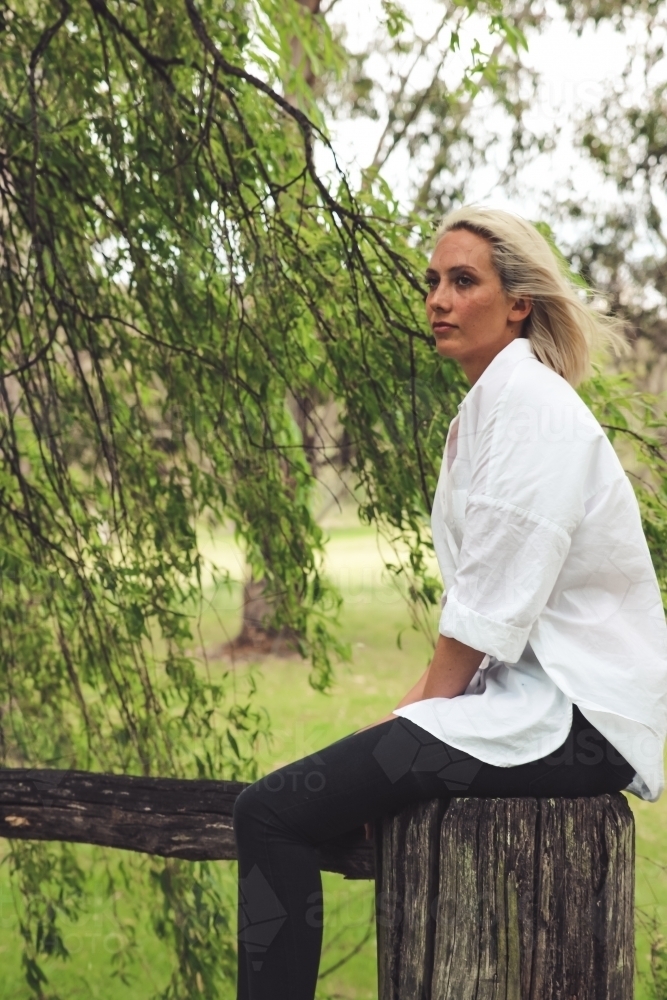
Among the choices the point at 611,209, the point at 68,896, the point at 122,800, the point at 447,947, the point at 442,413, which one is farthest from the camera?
the point at 611,209

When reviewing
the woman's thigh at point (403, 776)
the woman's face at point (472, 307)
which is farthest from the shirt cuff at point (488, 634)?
the woman's face at point (472, 307)

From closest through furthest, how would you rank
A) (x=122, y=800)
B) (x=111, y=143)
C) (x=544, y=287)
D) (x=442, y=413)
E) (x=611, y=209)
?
(x=544, y=287) < (x=122, y=800) < (x=442, y=413) < (x=111, y=143) < (x=611, y=209)

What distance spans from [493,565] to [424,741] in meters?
0.30

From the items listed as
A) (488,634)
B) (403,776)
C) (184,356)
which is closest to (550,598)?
(488,634)

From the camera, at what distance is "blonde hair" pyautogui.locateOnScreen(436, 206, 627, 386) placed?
200cm

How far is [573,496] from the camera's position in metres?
1.73

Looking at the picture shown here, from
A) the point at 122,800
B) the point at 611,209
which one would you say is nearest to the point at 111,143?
the point at 122,800

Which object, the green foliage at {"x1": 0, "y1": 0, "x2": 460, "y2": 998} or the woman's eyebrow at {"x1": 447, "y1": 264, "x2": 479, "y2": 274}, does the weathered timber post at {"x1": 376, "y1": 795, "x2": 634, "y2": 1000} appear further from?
the green foliage at {"x1": 0, "y1": 0, "x2": 460, "y2": 998}

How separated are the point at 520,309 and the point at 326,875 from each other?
695 cm

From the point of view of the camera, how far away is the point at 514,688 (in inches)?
70.1

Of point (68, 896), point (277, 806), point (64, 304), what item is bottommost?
point (68, 896)

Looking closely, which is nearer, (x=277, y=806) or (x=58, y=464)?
(x=277, y=806)

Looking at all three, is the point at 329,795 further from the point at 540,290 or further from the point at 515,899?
the point at 540,290

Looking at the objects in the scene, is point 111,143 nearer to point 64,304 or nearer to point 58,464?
point 64,304
